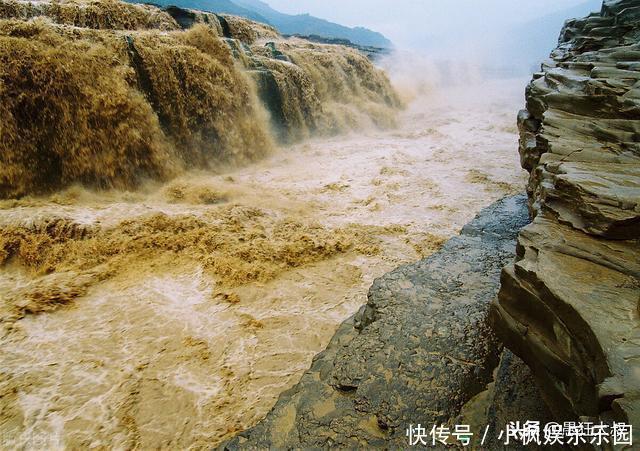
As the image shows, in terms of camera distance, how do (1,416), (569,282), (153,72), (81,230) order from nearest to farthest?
(569,282) < (1,416) < (81,230) < (153,72)

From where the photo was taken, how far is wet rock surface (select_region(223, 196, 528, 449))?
1.79 metres

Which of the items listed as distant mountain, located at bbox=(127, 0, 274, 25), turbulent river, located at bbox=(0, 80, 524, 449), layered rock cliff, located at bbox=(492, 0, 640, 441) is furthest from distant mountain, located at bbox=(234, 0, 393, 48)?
layered rock cliff, located at bbox=(492, 0, 640, 441)

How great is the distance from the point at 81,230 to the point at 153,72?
14.0 ft

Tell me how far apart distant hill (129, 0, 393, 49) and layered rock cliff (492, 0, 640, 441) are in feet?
224

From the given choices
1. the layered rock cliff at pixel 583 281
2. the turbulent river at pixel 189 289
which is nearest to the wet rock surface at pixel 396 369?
the layered rock cliff at pixel 583 281

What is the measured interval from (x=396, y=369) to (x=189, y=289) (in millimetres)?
2646

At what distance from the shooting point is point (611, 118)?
344 cm

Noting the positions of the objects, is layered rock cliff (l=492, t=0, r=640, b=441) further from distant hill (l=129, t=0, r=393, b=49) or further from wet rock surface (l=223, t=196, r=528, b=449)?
distant hill (l=129, t=0, r=393, b=49)

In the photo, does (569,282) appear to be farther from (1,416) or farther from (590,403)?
(1,416)

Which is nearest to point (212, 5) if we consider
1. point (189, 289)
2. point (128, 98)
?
point (128, 98)

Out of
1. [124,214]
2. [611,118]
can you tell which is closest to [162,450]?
[124,214]

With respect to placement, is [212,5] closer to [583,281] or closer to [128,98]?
[128,98]

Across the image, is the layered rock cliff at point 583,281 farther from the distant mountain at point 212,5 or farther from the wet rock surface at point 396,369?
the distant mountain at point 212,5

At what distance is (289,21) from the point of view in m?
94.0
